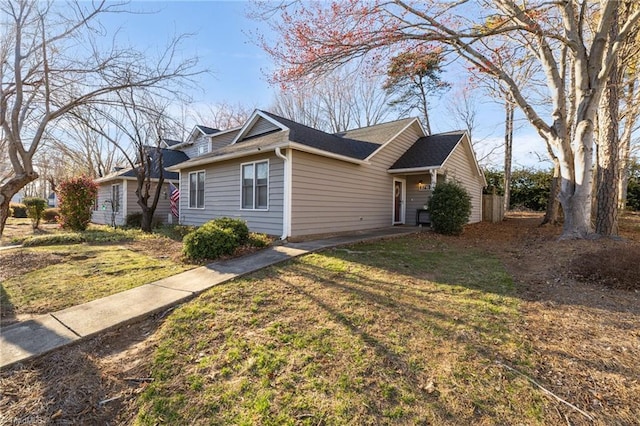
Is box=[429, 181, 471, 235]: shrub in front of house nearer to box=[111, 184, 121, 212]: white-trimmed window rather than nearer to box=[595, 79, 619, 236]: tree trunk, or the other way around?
box=[595, 79, 619, 236]: tree trunk

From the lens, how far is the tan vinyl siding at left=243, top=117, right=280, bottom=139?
1175cm

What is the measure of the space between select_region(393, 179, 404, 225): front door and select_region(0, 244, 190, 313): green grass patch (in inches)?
365

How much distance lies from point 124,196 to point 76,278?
38.0 ft

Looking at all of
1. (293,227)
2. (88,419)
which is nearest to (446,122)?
(293,227)

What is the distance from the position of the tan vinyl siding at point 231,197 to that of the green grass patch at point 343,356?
13.8ft

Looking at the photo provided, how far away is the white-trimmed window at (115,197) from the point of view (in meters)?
16.3

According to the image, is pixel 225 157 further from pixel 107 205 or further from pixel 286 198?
pixel 107 205

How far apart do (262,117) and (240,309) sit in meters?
9.35

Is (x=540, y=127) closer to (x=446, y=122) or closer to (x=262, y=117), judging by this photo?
(x=262, y=117)

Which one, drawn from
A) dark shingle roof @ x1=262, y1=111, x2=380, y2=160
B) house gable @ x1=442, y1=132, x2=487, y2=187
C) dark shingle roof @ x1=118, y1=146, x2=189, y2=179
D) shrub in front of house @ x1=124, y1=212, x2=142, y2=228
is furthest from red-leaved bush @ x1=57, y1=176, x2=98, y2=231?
house gable @ x1=442, y1=132, x2=487, y2=187

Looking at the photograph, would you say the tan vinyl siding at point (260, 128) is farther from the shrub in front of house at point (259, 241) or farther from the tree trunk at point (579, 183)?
the tree trunk at point (579, 183)

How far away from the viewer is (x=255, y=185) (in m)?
9.67

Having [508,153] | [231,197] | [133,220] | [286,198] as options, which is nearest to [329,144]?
[286,198]

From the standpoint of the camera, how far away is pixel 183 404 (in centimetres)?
248
